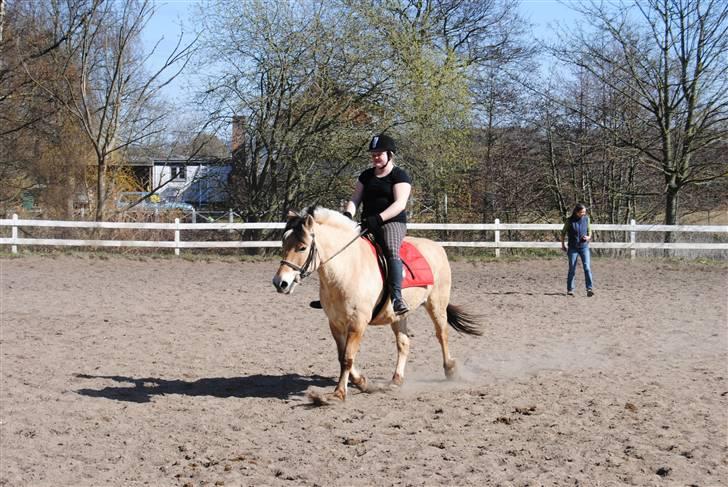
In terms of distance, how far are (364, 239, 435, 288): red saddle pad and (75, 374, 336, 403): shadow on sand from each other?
142 centimetres

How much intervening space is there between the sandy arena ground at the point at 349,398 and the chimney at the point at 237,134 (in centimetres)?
1214

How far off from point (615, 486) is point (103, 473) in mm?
3407

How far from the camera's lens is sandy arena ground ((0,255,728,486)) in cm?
506

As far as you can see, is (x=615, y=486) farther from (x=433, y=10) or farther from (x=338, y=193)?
(x=433, y=10)

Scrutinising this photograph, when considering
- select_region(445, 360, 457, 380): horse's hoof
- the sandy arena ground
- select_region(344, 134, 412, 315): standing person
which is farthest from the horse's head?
select_region(445, 360, 457, 380): horse's hoof

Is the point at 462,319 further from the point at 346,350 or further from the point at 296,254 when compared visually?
the point at 296,254

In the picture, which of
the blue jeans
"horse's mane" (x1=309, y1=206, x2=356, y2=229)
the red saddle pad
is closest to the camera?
"horse's mane" (x1=309, y1=206, x2=356, y2=229)

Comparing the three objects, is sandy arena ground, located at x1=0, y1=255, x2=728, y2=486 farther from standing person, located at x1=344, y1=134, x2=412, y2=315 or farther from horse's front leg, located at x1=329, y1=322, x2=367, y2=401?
standing person, located at x1=344, y1=134, x2=412, y2=315

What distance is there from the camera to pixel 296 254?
6574 mm

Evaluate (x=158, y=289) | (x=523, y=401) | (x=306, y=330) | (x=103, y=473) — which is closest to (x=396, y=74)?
(x=158, y=289)

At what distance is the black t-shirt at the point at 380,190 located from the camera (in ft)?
24.5

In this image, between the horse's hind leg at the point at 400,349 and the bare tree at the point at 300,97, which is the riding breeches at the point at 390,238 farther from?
the bare tree at the point at 300,97

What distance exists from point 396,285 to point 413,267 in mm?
539

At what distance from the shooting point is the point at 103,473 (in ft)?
16.8
